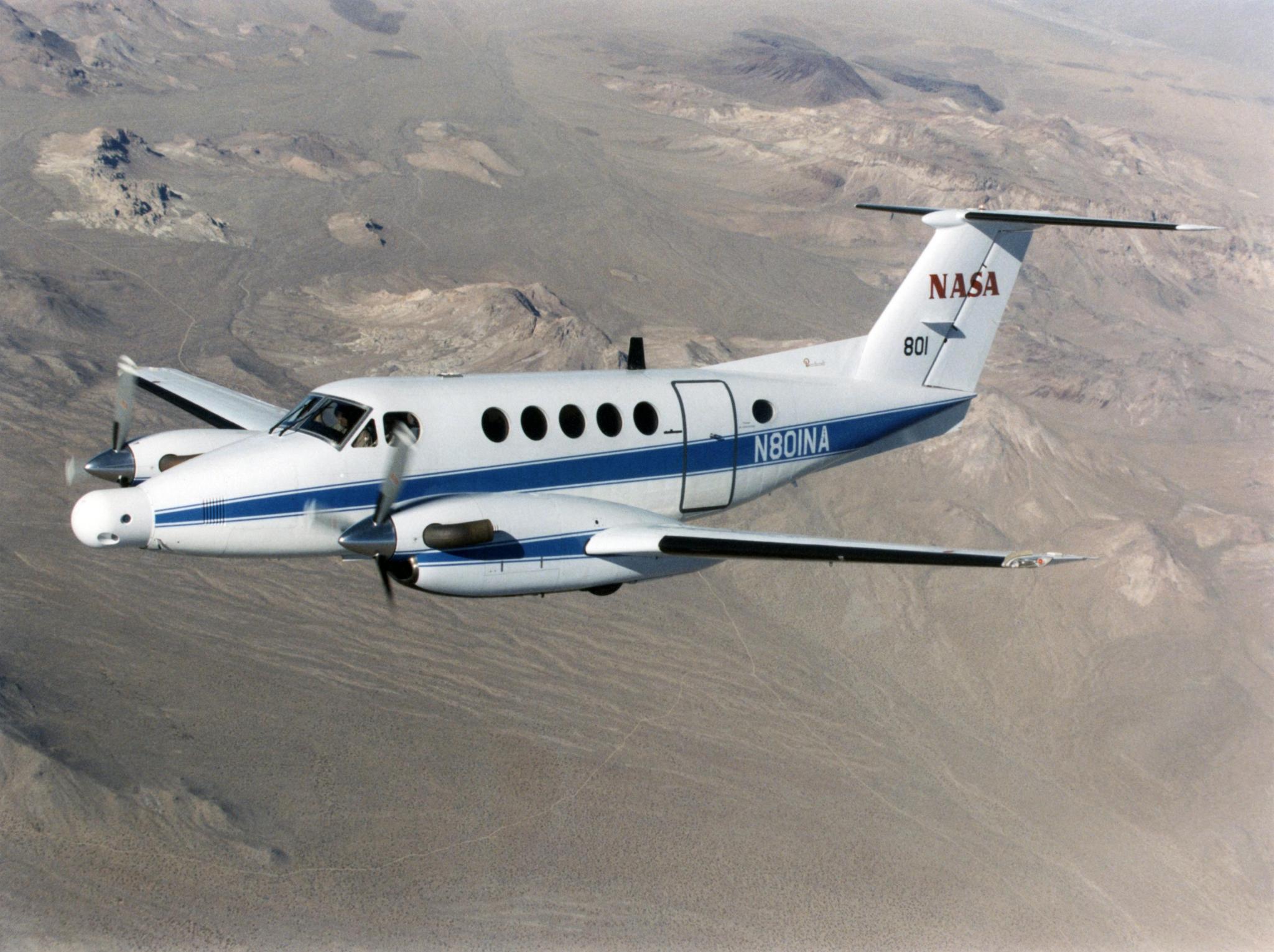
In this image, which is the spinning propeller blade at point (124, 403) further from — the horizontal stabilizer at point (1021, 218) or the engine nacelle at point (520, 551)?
the horizontal stabilizer at point (1021, 218)

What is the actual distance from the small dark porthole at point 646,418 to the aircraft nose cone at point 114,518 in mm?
9470

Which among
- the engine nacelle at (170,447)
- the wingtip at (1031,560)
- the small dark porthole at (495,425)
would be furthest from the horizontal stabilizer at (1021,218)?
the engine nacelle at (170,447)

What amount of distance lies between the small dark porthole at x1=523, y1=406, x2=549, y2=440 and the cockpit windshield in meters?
3.08

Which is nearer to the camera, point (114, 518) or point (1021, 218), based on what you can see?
point (114, 518)

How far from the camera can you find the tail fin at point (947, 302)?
29.5 meters

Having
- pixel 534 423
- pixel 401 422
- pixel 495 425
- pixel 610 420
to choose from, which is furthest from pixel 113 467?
pixel 610 420

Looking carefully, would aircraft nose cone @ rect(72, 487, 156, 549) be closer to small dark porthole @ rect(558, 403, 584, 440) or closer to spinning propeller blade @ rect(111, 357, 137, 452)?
spinning propeller blade @ rect(111, 357, 137, 452)

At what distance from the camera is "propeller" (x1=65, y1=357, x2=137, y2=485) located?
23.0 meters

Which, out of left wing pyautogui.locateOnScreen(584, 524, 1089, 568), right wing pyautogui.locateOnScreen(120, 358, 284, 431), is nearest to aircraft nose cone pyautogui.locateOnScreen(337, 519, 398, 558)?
left wing pyautogui.locateOnScreen(584, 524, 1089, 568)

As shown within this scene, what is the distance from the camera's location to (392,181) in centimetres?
15525

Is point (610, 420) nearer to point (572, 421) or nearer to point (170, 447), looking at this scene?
point (572, 421)

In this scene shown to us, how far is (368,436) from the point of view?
21266mm

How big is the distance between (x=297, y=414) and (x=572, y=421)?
5276mm

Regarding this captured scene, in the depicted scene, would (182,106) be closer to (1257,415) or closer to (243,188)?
(243,188)
